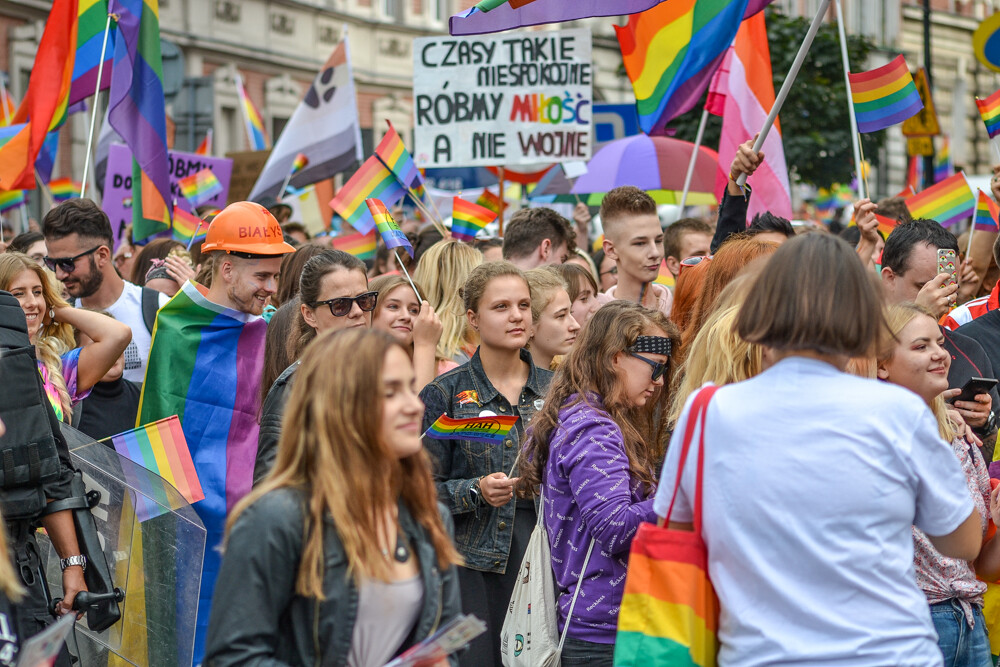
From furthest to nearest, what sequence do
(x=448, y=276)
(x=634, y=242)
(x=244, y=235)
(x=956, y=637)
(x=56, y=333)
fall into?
(x=634, y=242) → (x=448, y=276) → (x=56, y=333) → (x=244, y=235) → (x=956, y=637)

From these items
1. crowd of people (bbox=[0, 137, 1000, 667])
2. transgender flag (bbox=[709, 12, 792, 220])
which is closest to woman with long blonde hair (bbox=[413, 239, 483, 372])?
crowd of people (bbox=[0, 137, 1000, 667])

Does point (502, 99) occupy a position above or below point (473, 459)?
above

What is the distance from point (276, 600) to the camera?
258 cm

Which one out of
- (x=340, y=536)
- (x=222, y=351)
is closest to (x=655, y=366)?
(x=340, y=536)

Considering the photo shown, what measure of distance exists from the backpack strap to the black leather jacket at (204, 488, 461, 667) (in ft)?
13.5

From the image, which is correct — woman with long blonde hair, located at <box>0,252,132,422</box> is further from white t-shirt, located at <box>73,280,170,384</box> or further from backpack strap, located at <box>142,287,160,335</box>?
backpack strap, located at <box>142,287,160,335</box>

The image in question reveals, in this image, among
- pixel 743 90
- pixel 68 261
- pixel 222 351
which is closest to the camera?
pixel 222 351

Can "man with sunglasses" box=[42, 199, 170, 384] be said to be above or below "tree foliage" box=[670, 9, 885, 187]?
below

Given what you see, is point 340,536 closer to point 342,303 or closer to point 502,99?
point 342,303

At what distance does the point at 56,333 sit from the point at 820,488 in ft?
13.5

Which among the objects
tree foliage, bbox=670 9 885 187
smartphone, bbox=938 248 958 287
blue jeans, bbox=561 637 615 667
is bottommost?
blue jeans, bbox=561 637 615 667

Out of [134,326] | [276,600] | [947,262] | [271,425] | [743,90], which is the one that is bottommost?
[276,600]

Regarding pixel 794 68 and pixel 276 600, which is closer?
pixel 276 600

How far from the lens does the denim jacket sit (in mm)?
4559
